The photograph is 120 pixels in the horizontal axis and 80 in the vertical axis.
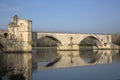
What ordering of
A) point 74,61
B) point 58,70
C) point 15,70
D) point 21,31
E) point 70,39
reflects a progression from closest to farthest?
point 15,70, point 58,70, point 74,61, point 21,31, point 70,39

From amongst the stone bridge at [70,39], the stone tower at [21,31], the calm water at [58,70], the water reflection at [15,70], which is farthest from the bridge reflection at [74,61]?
the stone bridge at [70,39]

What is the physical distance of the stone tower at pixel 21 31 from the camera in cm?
4150

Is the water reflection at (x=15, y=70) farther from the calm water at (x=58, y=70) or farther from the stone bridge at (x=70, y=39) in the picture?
the stone bridge at (x=70, y=39)

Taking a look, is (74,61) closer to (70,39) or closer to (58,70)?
(58,70)

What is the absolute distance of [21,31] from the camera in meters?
41.9

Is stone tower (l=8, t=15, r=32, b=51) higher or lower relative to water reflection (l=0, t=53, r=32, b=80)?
higher

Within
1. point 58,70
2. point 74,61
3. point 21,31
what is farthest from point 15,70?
point 21,31

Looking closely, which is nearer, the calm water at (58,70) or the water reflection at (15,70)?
the water reflection at (15,70)

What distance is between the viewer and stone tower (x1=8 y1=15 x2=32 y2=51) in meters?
41.5

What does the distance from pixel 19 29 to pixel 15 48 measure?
3440 mm

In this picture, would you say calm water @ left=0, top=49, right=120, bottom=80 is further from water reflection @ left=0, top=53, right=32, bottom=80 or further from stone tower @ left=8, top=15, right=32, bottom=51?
stone tower @ left=8, top=15, right=32, bottom=51

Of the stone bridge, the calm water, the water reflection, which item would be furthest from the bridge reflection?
the stone bridge

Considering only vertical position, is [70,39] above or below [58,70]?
above

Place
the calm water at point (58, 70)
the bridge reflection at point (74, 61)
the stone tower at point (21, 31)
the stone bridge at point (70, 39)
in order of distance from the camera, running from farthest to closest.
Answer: the stone bridge at point (70, 39) < the stone tower at point (21, 31) < the bridge reflection at point (74, 61) < the calm water at point (58, 70)
